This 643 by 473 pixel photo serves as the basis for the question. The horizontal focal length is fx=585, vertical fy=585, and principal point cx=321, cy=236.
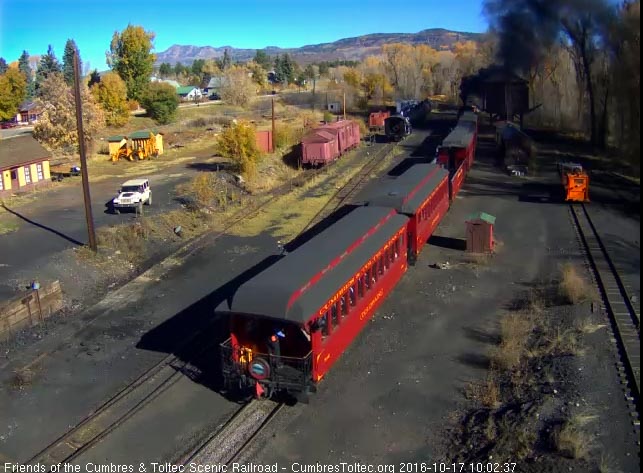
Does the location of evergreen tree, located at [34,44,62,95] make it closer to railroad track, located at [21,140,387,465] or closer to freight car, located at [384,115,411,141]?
freight car, located at [384,115,411,141]

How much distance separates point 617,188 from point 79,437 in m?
28.8

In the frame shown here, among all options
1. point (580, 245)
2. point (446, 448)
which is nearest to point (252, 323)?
point (446, 448)

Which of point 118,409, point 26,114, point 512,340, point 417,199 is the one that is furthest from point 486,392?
point 26,114

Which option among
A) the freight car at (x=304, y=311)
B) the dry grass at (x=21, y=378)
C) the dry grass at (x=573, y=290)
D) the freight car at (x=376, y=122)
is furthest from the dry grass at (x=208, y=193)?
the freight car at (x=376, y=122)

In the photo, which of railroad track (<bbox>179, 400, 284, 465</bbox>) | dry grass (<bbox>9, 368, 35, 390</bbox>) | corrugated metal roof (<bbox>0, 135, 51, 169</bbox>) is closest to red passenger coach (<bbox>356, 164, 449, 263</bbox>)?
railroad track (<bbox>179, 400, 284, 465</bbox>)

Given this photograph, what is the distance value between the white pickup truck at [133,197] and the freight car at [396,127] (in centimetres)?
2905

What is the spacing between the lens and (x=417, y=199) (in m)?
21.6

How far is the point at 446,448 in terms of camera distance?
11.5 m

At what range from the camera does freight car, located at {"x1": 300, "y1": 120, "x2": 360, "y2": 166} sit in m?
41.8

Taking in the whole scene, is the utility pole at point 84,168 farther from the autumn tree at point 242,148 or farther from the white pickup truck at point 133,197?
the autumn tree at point 242,148

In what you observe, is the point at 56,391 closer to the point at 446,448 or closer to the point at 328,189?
the point at 446,448

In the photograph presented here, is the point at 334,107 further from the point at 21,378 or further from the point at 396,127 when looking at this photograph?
the point at 21,378

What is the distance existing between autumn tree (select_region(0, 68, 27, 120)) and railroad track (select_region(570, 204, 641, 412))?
68.2 meters

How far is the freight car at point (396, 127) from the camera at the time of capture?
5528cm
